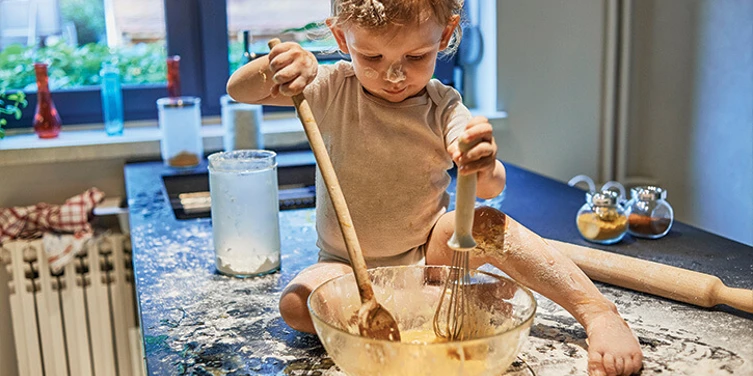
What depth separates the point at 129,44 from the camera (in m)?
2.06

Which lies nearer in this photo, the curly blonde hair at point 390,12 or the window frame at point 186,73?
the curly blonde hair at point 390,12

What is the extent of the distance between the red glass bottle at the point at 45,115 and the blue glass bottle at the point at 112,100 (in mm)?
115

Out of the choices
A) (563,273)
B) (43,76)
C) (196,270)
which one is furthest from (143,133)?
(563,273)

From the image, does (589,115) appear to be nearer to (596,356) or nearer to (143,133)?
(143,133)

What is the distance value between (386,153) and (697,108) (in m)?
1.35

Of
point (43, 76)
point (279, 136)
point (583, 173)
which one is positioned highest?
point (43, 76)

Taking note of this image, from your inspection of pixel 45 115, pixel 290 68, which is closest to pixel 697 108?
pixel 290 68

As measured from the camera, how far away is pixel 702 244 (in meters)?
1.22

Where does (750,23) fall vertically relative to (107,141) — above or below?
above

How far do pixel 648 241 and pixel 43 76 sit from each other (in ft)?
4.48

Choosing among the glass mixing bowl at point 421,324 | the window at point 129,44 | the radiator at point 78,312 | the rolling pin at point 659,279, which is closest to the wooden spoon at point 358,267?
the glass mixing bowl at point 421,324

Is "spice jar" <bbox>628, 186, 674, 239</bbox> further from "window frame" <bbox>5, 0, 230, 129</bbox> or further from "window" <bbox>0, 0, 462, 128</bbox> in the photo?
"window frame" <bbox>5, 0, 230, 129</bbox>

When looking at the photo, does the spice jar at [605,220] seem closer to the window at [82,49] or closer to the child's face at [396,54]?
the child's face at [396,54]

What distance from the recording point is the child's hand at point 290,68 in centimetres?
82
